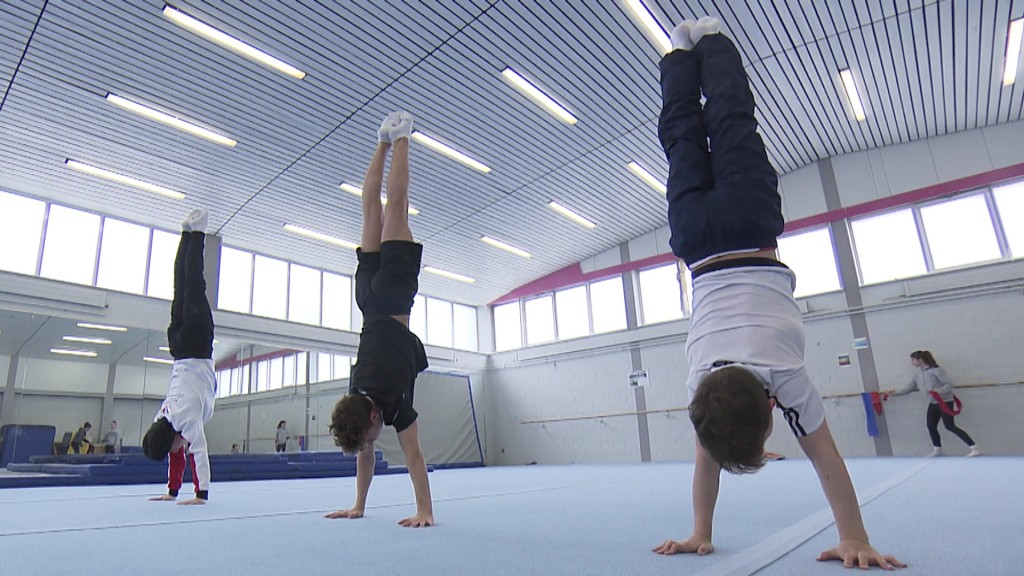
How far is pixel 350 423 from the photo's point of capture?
2301 mm

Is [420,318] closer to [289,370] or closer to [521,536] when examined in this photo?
[289,370]

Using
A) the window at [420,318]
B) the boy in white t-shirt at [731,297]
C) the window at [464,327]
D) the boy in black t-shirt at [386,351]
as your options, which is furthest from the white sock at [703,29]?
the window at [464,327]

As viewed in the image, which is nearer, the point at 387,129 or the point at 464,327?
the point at 387,129

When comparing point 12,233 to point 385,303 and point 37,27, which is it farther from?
point 385,303

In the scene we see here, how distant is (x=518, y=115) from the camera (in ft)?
28.2

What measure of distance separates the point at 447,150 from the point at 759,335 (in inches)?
327

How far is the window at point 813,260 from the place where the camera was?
10.7 meters

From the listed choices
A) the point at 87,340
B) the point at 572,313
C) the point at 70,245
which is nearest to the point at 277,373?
→ the point at 87,340

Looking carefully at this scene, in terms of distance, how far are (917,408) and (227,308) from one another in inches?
494

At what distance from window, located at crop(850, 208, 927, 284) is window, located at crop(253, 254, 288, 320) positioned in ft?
37.9

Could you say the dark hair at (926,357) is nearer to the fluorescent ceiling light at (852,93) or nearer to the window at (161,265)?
the fluorescent ceiling light at (852,93)

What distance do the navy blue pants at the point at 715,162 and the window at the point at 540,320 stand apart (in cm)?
1282

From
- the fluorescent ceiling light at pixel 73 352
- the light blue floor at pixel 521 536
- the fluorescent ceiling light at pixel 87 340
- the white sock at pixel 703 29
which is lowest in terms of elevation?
the light blue floor at pixel 521 536

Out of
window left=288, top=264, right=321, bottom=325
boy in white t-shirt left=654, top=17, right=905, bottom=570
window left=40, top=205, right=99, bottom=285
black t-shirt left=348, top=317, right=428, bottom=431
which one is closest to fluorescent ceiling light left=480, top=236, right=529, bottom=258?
A: window left=288, top=264, right=321, bottom=325
